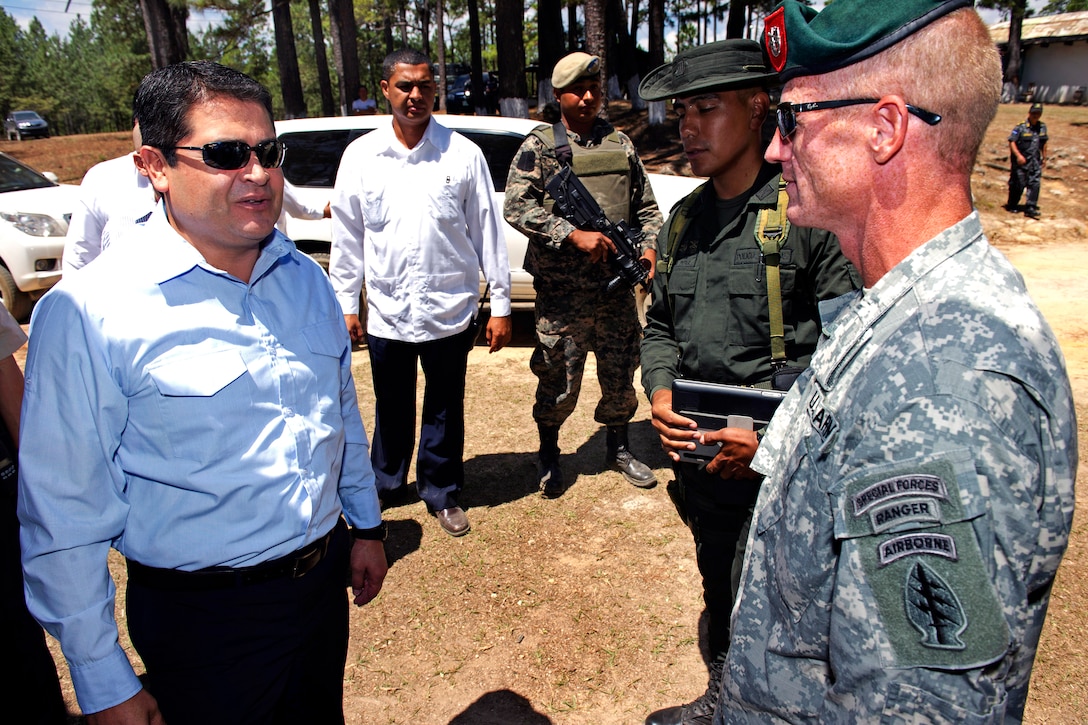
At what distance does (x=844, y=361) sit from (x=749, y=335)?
1.10 meters

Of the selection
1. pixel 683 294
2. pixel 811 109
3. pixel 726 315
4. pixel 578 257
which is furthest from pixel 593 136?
pixel 811 109

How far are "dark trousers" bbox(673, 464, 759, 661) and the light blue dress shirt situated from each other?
3.78 feet

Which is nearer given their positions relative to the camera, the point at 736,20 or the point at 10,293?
the point at 10,293

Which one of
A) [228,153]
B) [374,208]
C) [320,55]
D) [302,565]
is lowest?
[302,565]

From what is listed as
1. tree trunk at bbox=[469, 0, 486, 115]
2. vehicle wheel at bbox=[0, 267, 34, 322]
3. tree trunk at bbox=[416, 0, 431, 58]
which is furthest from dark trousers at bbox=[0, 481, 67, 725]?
tree trunk at bbox=[416, 0, 431, 58]

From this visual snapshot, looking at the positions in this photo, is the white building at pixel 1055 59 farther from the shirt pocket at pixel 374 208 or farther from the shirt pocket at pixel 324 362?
the shirt pocket at pixel 324 362

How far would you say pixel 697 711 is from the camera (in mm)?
2385

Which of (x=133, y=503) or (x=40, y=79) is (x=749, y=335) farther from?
(x=40, y=79)

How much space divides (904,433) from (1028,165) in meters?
13.7

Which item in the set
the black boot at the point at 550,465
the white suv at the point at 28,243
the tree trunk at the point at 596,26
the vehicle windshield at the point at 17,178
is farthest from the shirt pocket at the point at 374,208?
the tree trunk at the point at 596,26

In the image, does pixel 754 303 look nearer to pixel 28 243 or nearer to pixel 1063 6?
pixel 28 243

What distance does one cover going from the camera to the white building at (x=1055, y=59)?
3033 centimetres

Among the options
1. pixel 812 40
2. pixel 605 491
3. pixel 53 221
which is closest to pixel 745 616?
pixel 812 40

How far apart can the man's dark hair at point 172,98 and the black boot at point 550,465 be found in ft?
9.12
